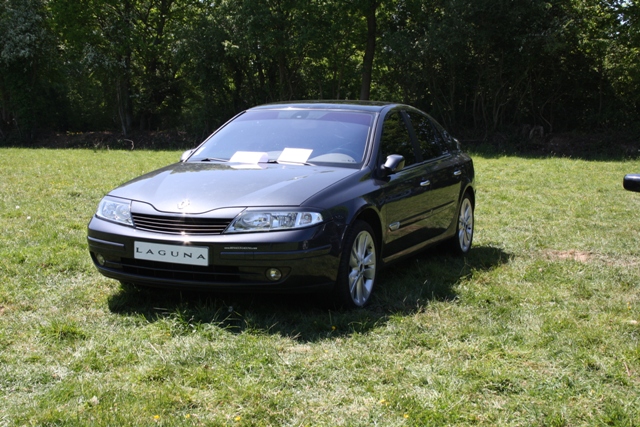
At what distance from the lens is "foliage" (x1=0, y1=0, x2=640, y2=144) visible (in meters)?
22.6

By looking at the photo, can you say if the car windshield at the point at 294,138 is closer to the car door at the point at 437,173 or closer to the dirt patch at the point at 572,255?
the car door at the point at 437,173

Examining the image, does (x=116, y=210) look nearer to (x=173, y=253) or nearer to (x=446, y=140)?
(x=173, y=253)

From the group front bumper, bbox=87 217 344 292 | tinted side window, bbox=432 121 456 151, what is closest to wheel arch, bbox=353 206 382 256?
front bumper, bbox=87 217 344 292

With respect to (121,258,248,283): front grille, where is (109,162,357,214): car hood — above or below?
above

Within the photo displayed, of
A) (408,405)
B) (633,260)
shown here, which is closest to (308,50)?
(633,260)

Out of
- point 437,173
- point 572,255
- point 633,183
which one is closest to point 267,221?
point 633,183

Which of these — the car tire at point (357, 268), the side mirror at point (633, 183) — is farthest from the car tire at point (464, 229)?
the side mirror at point (633, 183)

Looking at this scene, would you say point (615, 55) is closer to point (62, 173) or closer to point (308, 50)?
point (308, 50)

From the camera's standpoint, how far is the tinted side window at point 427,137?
6.73 metres

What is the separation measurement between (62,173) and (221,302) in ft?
33.7

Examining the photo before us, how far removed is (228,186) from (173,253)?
65cm

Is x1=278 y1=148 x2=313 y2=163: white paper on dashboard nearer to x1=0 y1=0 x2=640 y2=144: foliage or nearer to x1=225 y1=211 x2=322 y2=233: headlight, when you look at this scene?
x1=225 y1=211 x2=322 y2=233: headlight

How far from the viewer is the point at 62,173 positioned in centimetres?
1434

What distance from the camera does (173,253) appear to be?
4.69m
